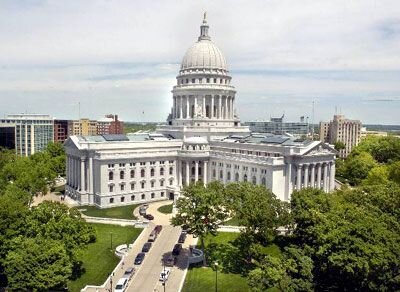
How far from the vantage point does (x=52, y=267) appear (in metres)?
54.1

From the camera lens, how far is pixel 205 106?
5231 inches

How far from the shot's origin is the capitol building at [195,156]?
3994 inches

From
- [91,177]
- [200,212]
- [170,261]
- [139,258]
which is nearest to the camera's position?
[200,212]

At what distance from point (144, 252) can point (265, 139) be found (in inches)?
2064

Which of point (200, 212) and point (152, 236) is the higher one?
point (200, 212)

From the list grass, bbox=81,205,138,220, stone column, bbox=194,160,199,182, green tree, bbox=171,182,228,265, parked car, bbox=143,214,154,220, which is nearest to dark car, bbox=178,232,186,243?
green tree, bbox=171,182,228,265

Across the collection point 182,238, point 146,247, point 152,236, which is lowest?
point 146,247

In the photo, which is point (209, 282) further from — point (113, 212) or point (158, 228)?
point (113, 212)

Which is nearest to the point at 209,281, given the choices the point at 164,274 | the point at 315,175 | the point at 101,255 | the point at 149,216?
the point at 164,274

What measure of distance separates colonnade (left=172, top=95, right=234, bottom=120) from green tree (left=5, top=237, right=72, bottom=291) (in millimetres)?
81071

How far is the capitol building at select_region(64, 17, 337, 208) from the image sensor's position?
10144 cm

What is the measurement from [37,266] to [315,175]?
243ft

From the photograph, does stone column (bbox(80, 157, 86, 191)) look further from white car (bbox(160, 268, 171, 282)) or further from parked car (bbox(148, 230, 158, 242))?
white car (bbox(160, 268, 171, 282))

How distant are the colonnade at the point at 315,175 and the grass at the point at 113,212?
4244cm
